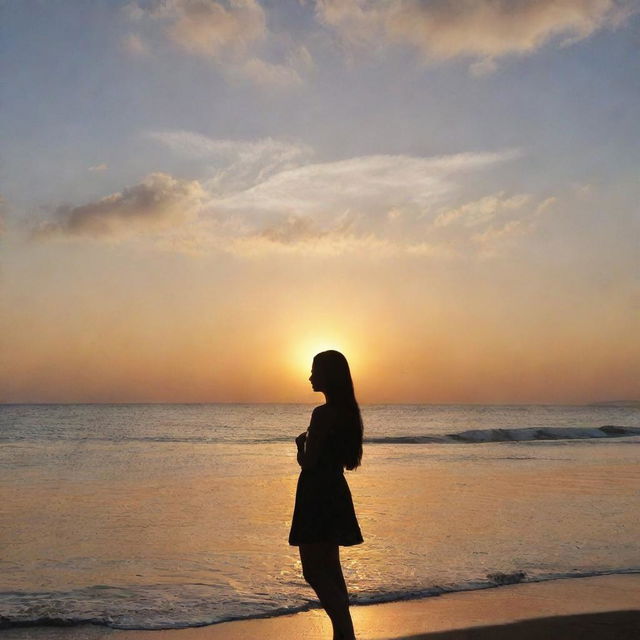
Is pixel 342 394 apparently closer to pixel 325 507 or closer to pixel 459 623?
pixel 325 507

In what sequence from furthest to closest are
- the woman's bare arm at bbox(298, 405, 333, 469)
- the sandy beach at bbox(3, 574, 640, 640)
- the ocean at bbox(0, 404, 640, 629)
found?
1. the ocean at bbox(0, 404, 640, 629)
2. the sandy beach at bbox(3, 574, 640, 640)
3. the woman's bare arm at bbox(298, 405, 333, 469)

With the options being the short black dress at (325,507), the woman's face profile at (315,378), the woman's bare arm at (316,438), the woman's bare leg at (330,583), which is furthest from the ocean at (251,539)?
the woman's face profile at (315,378)

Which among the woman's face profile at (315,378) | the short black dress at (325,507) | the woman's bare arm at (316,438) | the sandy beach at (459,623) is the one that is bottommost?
the sandy beach at (459,623)

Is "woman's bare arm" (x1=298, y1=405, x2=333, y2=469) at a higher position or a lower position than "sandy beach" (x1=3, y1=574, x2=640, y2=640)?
higher

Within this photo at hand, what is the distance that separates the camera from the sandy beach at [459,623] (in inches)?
219

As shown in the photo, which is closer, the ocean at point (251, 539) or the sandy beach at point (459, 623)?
the sandy beach at point (459, 623)

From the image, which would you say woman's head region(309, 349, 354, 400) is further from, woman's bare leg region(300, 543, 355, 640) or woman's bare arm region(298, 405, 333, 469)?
woman's bare leg region(300, 543, 355, 640)

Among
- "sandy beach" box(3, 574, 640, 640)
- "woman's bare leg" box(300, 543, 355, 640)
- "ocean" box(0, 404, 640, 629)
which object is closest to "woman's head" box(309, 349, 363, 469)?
"woman's bare leg" box(300, 543, 355, 640)

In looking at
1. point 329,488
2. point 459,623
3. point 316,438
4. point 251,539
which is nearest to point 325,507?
point 329,488

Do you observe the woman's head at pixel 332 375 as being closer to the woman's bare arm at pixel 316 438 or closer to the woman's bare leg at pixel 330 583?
the woman's bare arm at pixel 316 438

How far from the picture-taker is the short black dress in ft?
14.1

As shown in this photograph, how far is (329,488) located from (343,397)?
0.54 metres

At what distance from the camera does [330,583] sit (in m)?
4.31

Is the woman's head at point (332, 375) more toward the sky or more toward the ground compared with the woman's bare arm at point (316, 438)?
more toward the sky
